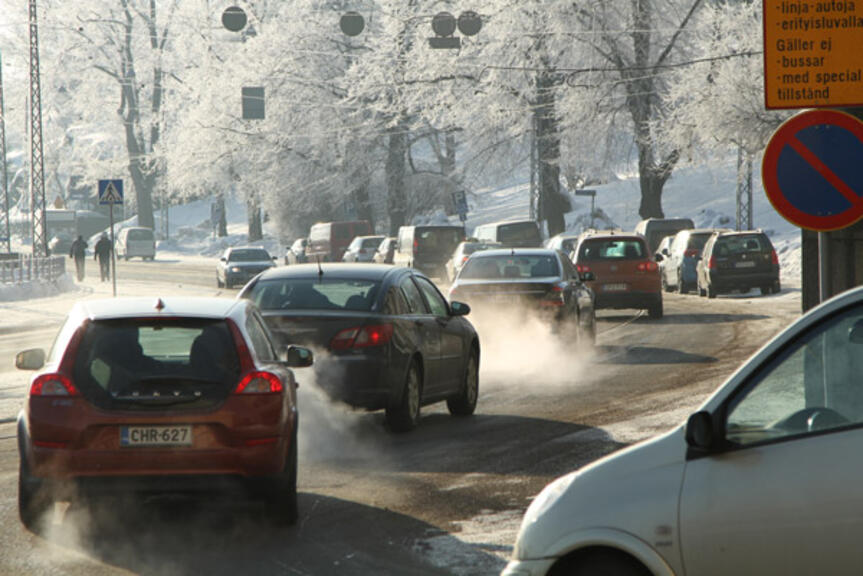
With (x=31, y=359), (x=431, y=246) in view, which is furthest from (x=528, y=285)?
(x=431, y=246)

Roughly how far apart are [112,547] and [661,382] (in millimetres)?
9293

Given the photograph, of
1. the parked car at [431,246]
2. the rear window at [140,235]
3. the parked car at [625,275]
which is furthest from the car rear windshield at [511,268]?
the rear window at [140,235]

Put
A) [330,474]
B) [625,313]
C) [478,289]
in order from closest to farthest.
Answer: [330,474] → [478,289] → [625,313]

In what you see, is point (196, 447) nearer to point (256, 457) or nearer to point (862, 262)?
point (256, 457)

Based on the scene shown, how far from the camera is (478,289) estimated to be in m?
19.6

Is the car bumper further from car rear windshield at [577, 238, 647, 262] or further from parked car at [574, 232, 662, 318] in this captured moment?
car rear windshield at [577, 238, 647, 262]

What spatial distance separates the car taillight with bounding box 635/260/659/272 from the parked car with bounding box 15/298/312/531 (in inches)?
767

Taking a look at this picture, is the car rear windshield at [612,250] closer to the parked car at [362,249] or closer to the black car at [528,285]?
the black car at [528,285]

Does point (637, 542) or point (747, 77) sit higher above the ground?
point (747, 77)

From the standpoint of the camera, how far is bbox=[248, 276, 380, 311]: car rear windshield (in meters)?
12.3

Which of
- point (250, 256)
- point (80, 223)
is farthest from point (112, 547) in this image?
point (80, 223)

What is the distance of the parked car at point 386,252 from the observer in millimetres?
52753

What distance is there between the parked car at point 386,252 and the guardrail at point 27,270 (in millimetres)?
11936

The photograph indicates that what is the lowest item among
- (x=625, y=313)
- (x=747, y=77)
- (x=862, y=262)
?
(x=625, y=313)
